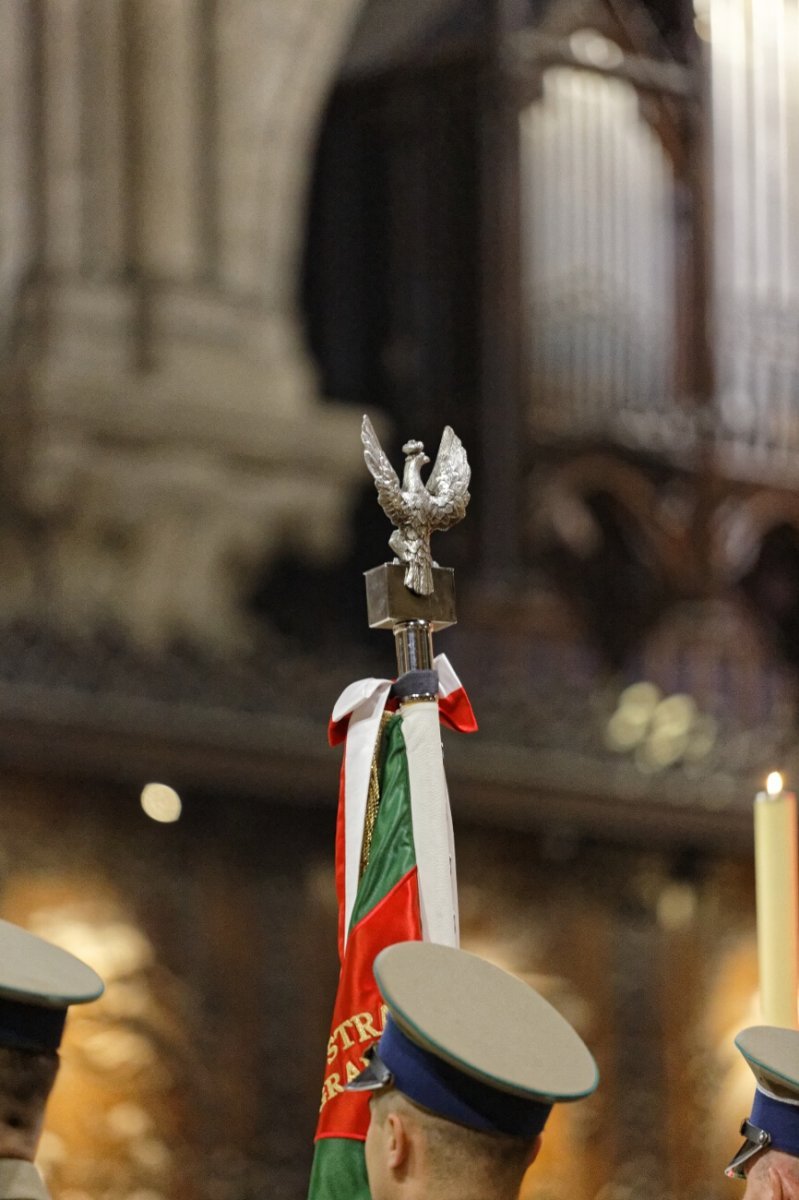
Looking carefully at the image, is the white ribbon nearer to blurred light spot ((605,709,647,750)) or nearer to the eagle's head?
the eagle's head

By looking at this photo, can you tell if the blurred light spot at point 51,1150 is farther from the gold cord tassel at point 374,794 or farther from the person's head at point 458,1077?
the person's head at point 458,1077

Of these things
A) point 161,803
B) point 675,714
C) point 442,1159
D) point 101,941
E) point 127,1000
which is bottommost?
point 127,1000

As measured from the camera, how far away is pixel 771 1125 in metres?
2.51

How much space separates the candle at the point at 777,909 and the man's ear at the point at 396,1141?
688mm

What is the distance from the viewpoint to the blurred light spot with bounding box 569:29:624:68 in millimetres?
8805

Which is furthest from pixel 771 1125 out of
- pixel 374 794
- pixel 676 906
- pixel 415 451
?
pixel 676 906

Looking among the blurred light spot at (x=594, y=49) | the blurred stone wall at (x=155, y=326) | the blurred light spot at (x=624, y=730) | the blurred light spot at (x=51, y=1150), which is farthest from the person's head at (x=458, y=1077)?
the blurred light spot at (x=594, y=49)

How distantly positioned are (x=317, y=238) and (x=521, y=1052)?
6216 mm

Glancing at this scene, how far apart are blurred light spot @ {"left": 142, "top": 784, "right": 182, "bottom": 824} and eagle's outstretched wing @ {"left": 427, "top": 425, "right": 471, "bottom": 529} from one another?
11.7 feet

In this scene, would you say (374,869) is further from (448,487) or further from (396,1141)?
(396,1141)

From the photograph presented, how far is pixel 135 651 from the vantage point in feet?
21.7

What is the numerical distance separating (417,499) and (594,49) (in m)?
6.39

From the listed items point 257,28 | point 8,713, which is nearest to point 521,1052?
point 8,713

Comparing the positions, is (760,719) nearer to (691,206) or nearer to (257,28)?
(691,206)
